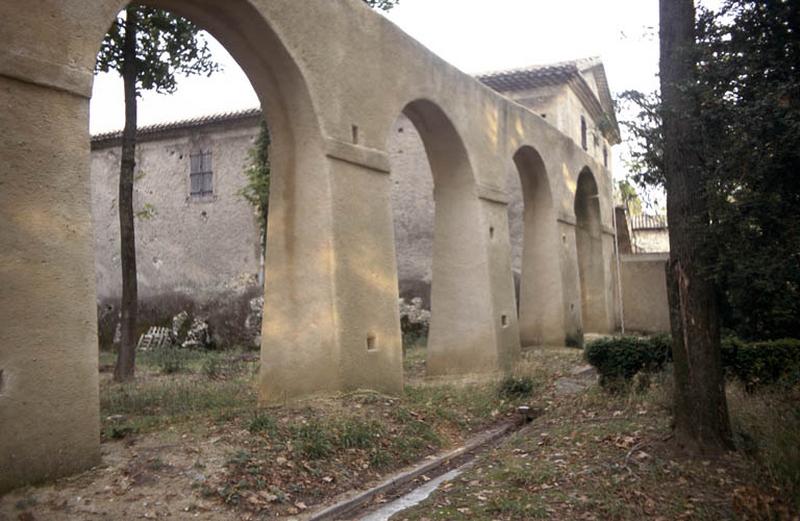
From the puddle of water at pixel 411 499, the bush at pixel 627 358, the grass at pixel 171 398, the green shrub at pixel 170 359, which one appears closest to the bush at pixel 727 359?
the bush at pixel 627 358

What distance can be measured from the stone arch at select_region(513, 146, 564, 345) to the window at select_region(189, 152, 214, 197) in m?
8.59

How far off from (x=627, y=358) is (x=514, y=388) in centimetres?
159

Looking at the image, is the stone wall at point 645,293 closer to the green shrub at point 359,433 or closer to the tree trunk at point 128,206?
the tree trunk at point 128,206

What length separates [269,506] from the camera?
18.2 feet

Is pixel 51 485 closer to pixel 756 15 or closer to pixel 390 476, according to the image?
pixel 390 476

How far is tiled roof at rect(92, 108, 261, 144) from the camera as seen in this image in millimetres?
18906

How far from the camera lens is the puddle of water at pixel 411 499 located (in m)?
5.66

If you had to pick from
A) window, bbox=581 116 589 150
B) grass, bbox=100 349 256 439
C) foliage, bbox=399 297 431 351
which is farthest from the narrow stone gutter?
window, bbox=581 116 589 150

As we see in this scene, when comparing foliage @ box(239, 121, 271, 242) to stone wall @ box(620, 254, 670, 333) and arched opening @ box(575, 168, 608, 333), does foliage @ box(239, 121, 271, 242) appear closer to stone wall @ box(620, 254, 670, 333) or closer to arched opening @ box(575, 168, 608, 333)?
arched opening @ box(575, 168, 608, 333)

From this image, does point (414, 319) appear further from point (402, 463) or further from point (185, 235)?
point (402, 463)

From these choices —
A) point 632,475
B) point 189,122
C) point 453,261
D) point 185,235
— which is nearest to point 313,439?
point 632,475

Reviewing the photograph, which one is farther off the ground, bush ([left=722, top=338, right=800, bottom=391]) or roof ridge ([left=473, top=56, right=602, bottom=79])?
roof ridge ([left=473, top=56, right=602, bottom=79])

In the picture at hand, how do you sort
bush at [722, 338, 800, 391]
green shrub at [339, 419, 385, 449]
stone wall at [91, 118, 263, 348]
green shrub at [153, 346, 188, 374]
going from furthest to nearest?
stone wall at [91, 118, 263, 348] < green shrub at [153, 346, 188, 374] < bush at [722, 338, 800, 391] < green shrub at [339, 419, 385, 449]

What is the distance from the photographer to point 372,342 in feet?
30.3
